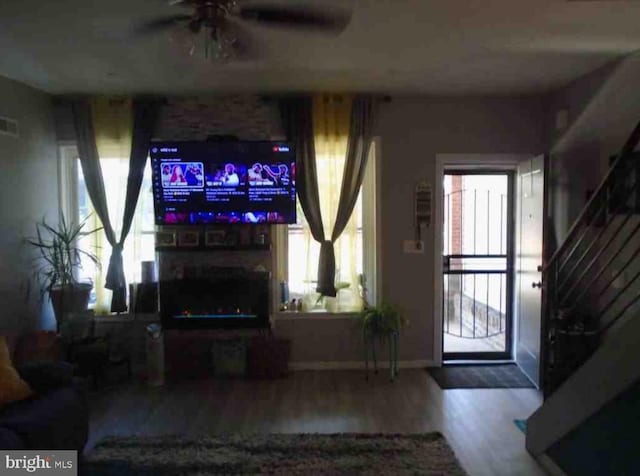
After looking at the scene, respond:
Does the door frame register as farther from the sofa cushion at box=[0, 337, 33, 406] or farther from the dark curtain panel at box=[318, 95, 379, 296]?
the sofa cushion at box=[0, 337, 33, 406]

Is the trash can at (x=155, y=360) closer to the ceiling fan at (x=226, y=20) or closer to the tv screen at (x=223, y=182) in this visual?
the tv screen at (x=223, y=182)

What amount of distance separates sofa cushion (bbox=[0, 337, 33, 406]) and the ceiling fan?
6.57 ft

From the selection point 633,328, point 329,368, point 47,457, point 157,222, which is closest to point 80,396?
point 47,457

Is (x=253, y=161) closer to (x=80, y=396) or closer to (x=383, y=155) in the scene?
(x=383, y=155)

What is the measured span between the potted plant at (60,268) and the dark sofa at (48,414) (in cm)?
130

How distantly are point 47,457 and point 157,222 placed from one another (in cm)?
224

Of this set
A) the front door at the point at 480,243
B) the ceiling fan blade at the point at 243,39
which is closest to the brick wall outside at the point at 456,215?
the front door at the point at 480,243

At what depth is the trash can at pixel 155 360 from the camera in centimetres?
430

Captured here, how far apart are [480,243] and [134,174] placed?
136 inches

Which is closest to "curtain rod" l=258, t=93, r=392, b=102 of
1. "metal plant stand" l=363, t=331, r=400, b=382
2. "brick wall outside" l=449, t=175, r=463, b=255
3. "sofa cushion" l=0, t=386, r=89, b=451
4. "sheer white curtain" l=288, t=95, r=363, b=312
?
"sheer white curtain" l=288, t=95, r=363, b=312

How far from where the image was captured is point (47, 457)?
2.53 m

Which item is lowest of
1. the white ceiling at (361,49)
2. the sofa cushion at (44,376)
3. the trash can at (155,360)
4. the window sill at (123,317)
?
the trash can at (155,360)

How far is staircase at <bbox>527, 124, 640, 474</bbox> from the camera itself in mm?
2299

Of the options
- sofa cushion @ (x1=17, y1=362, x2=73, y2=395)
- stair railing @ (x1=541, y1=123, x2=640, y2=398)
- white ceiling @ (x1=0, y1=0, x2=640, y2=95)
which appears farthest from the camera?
stair railing @ (x1=541, y1=123, x2=640, y2=398)
